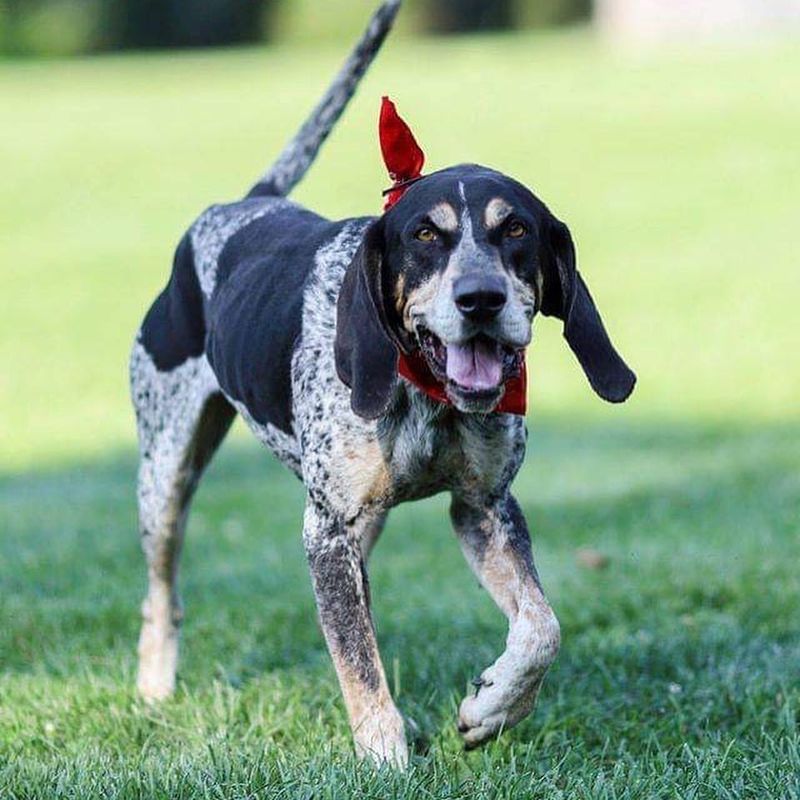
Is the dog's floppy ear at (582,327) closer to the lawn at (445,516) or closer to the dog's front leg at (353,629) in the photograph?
the dog's front leg at (353,629)

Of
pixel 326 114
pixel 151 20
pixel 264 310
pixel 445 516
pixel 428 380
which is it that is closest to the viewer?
pixel 428 380

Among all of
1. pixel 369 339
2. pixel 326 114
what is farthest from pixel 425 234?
pixel 326 114

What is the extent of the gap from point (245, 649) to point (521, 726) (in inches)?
59.0

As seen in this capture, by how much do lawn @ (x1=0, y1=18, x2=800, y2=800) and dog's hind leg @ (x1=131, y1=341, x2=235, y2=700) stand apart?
0.66 feet

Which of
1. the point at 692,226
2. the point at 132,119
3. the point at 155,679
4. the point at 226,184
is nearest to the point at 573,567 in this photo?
the point at 155,679

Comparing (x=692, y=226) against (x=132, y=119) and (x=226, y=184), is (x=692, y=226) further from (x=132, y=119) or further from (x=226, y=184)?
(x=132, y=119)

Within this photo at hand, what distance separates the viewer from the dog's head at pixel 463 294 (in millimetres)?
4133

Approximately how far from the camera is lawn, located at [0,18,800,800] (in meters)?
4.65

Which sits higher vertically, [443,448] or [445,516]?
[443,448]

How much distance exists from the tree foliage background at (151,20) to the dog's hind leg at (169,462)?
43.8m

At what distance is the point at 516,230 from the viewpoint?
4.27 m

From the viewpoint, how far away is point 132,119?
3406cm

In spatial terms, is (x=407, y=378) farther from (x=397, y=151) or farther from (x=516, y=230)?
(x=397, y=151)

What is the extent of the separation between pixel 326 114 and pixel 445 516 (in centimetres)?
412
